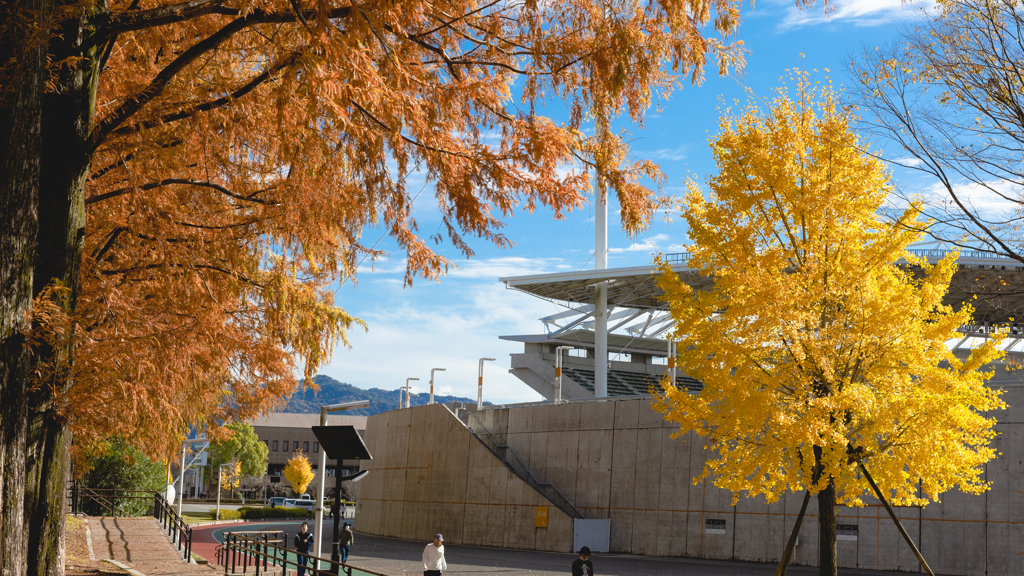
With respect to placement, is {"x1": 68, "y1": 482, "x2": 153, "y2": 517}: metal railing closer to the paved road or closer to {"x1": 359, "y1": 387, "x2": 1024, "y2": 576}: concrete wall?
the paved road

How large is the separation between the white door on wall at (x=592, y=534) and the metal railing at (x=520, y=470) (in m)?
0.59

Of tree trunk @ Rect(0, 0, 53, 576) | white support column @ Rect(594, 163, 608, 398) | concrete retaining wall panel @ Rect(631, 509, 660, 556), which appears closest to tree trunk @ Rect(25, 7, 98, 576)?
tree trunk @ Rect(0, 0, 53, 576)

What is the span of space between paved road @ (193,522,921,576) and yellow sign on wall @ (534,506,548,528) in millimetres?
1086

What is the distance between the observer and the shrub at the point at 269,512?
59.4m

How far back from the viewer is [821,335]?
13.5 metres

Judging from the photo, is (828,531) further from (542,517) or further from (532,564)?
(542,517)

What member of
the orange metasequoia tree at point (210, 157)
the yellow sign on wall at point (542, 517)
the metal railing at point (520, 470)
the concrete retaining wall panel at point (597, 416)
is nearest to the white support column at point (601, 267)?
the metal railing at point (520, 470)

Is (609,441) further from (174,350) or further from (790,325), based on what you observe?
(174,350)

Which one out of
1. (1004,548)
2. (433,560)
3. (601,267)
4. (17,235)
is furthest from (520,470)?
(17,235)

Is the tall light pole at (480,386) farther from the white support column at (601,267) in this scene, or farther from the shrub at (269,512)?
the shrub at (269,512)

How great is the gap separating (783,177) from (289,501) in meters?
71.8

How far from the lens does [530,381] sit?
66125mm

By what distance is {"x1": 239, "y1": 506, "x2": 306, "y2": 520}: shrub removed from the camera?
195ft

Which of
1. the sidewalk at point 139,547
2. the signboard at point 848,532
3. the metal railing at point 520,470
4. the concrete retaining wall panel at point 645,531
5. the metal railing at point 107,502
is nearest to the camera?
the sidewalk at point 139,547
